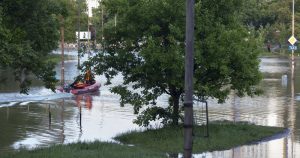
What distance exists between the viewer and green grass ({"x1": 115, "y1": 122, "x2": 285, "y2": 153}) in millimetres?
20188

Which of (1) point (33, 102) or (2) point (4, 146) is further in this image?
(1) point (33, 102)

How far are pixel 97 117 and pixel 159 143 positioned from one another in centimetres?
1006

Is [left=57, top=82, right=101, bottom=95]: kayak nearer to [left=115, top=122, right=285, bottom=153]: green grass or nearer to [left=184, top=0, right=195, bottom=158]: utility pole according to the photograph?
[left=115, top=122, right=285, bottom=153]: green grass

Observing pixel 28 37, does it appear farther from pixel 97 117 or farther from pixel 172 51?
pixel 97 117

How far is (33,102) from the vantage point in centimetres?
3772

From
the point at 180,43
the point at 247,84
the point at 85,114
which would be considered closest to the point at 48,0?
the point at 180,43

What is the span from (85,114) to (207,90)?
1166cm

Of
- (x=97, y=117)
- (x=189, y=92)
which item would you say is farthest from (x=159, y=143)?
(x=97, y=117)

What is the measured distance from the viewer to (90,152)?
1775 centimetres

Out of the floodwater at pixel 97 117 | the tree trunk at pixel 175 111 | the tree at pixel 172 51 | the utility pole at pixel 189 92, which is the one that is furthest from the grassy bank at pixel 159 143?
the utility pole at pixel 189 92

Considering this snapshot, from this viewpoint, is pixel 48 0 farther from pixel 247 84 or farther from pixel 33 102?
pixel 33 102

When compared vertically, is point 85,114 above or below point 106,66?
below

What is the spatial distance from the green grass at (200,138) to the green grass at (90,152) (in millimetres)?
1292

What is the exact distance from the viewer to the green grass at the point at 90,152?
17188 mm
